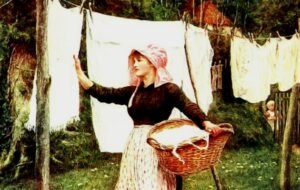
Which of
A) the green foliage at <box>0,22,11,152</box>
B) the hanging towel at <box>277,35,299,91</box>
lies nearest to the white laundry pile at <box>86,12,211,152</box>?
the green foliage at <box>0,22,11,152</box>

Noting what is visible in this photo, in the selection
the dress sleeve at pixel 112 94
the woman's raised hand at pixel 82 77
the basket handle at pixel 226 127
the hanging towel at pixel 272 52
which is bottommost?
the basket handle at pixel 226 127

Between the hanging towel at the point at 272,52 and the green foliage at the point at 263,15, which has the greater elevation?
the green foliage at the point at 263,15

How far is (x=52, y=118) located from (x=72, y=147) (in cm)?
18

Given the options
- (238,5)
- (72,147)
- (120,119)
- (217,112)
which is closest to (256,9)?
(238,5)

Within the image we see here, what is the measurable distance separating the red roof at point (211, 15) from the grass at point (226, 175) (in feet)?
2.19

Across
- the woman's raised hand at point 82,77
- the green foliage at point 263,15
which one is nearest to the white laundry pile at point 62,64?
the woman's raised hand at point 82,77

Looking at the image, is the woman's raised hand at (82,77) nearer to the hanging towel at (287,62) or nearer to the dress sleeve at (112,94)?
the dress sleeve at (112,94)

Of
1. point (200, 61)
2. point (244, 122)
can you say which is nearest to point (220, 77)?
point (200, 61)

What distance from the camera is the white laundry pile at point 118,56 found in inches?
142

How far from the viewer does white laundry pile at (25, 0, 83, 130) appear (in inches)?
141

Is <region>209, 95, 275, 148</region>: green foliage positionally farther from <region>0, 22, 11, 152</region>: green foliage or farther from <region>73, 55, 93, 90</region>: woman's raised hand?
<region>0, 22, 11, 152</region>: green foliage

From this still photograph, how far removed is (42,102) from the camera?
359 cm

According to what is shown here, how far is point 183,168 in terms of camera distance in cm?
355

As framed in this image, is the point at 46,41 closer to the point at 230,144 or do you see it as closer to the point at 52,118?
the point at 52,118
